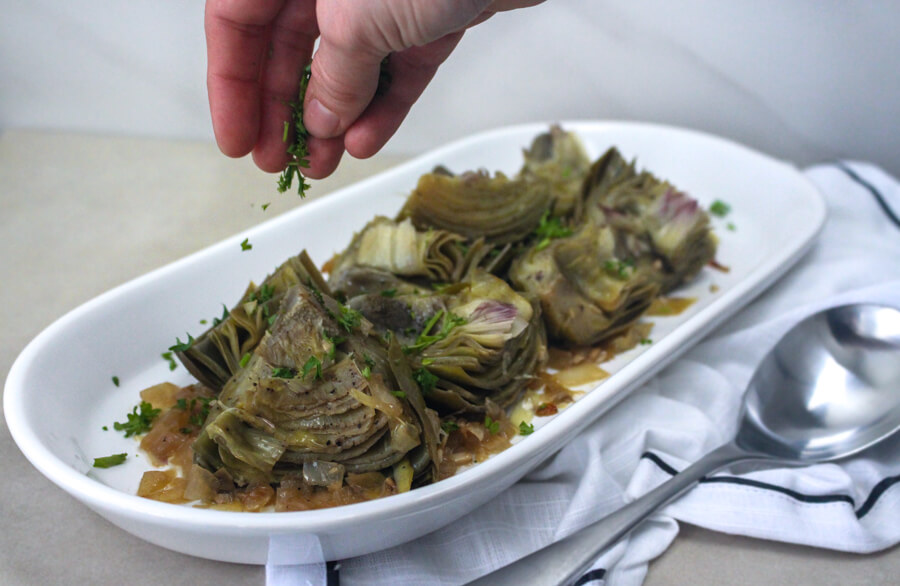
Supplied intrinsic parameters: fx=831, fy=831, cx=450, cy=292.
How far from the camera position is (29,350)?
1.58 meters

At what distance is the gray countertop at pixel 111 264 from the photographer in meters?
1.48

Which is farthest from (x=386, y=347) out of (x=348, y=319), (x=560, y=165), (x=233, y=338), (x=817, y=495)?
(x=560, y=165)

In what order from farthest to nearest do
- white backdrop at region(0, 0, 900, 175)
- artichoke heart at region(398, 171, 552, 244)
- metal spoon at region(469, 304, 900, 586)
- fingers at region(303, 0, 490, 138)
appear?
white backdrop at region(0, 0, 900, 175)
artichoke heart at region(398, 171, 552, 244)
metal spoon at region(469, 304, 900, 586)
fingers at region(303, 0, 490, 138)

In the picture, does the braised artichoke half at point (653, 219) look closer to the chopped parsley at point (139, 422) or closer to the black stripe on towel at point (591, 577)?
the black stripe on towel at point (591, 577)

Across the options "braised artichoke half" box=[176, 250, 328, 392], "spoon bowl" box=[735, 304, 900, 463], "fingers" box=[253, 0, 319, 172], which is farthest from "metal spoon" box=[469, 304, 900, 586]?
"fingers" box=[253, 0, 319, 172]

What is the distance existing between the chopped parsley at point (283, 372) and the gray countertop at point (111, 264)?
0.35m

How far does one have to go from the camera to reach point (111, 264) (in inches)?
75.5

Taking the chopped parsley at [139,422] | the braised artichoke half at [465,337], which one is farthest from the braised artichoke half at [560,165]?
the chopped parsley at [139,422]

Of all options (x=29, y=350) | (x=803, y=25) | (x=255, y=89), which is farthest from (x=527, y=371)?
(x=803, y=25)

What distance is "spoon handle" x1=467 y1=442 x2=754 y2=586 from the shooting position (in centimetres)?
146

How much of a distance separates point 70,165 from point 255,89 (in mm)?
712

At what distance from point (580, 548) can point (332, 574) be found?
1.45 feet

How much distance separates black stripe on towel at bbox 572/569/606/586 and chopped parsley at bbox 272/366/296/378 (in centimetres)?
63

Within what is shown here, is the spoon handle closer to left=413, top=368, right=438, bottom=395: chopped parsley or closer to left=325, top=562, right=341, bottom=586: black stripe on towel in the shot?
left=325, top=562, right=341, bottom=586: black stripe on towel
